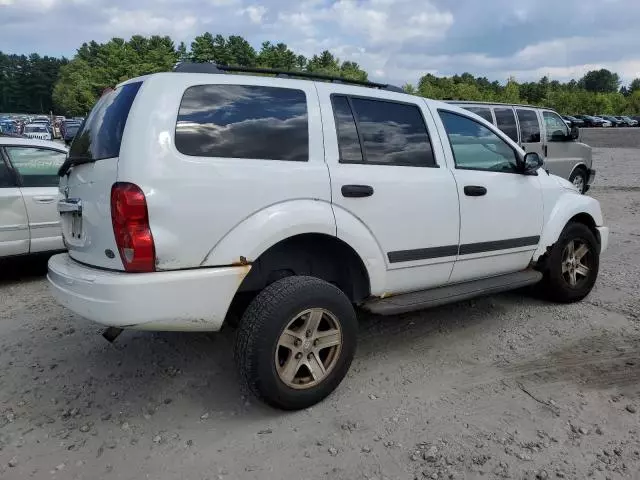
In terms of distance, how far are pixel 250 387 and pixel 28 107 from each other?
6004 inches

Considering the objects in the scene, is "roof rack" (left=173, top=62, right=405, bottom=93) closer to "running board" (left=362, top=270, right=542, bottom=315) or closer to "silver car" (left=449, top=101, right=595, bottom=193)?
"running board" (left=362, top=270, right=542, bottom=315)

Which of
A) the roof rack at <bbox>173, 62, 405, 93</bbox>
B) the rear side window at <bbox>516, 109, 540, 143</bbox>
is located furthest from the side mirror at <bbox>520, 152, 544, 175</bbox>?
the rear side window at <bbox>516, 109, 540, 143</bbox>

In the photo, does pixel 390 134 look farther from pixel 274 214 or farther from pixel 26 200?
pixel 26 200

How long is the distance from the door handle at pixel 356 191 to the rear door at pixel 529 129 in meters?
7.51

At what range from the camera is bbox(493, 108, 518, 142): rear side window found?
9469 millimetres

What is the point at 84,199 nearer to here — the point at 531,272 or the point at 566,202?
the point at 531,272

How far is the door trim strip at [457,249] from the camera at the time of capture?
3484 millimetres

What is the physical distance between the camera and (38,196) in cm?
572

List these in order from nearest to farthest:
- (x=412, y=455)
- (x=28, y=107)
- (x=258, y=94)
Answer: (x=412, y=455) → (x=258, y=94) → (x=28, y=107)

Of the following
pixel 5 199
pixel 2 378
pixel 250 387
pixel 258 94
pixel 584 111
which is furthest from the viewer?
pixel 584 111

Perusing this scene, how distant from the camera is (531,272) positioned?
14.5 feet

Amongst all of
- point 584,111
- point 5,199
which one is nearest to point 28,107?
point 584,111

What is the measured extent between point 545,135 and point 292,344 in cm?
904

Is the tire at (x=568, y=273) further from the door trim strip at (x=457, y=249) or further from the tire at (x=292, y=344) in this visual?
the tire at (x=292, y=344)
